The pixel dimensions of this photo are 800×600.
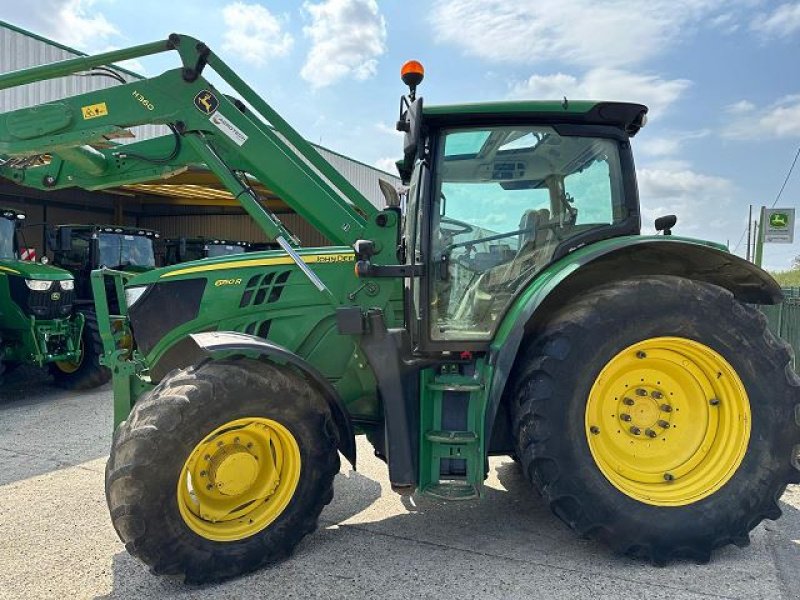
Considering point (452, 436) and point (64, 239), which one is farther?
point (64, 239)

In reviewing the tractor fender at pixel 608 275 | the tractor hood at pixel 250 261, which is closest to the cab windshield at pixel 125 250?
the tractor hood at pixel 250 261

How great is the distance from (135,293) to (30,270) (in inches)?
199

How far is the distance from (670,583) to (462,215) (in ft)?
6.87

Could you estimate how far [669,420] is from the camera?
3293mm

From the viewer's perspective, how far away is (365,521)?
3.69 metres

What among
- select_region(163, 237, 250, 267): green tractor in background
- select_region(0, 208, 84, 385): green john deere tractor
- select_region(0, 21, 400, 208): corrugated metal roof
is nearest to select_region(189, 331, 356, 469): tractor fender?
select_region(0, 208, 84, 385): green john deere tractor

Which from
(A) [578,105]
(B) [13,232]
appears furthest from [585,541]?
(B) [13,232]

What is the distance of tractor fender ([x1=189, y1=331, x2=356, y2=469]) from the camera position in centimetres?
306

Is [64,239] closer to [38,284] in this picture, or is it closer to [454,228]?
[38,284]

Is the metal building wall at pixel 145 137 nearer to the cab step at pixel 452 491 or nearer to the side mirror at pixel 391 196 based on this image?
the side mirror at pixel 391 196

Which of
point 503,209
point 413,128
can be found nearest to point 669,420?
point 503,209

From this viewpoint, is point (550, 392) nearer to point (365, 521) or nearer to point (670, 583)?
point (670, 583)

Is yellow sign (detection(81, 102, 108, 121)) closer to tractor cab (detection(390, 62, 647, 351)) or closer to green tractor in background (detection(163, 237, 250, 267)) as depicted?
tractor cab (detection(390, 62, 647, 351))

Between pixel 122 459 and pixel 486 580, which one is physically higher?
pixel 122 459
